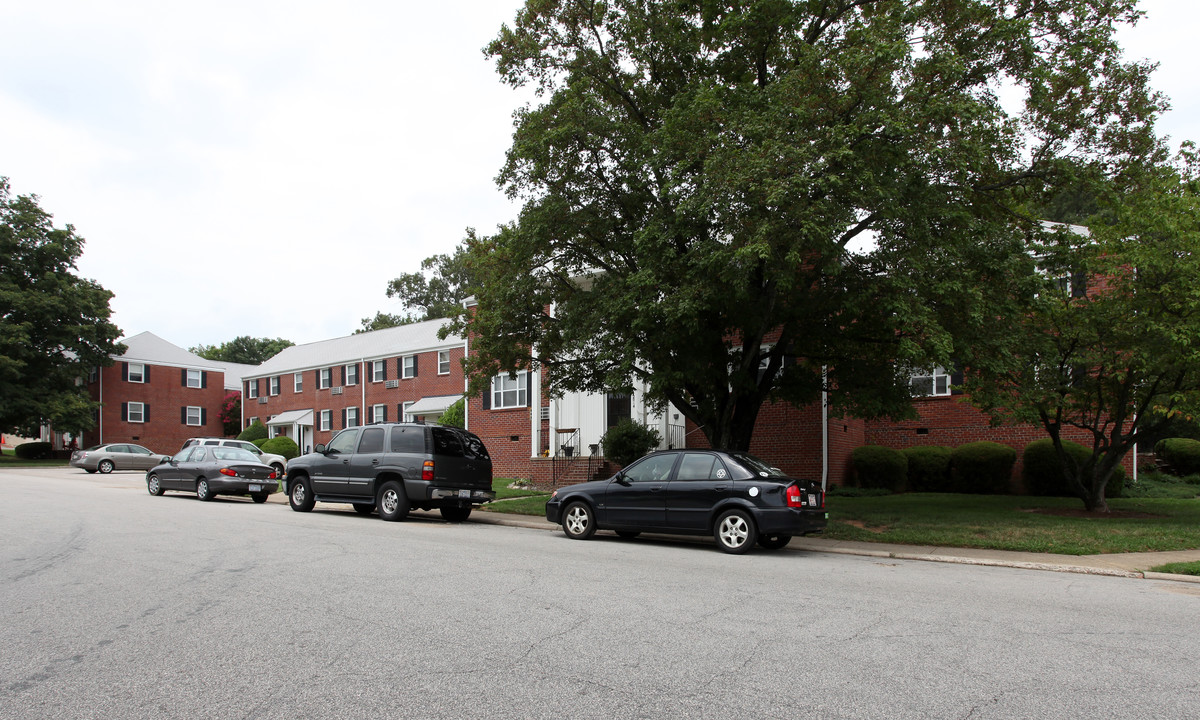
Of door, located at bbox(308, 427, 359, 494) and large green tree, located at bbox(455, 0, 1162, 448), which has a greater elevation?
large green tree, located at bbox(455, 0, 1162, 448)

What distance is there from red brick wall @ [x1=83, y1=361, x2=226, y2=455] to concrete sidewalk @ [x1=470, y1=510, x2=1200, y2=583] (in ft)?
168

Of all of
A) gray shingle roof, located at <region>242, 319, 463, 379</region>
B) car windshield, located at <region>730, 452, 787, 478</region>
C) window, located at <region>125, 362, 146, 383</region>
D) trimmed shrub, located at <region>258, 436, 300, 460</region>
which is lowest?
trimmed shrub, located at <region>258, 436, 300, 460</region>

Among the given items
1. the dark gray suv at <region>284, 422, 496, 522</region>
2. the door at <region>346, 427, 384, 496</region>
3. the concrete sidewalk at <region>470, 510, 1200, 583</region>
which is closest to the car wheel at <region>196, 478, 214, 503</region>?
the dark gray suv at <region>284, 422, 496, 522</region>

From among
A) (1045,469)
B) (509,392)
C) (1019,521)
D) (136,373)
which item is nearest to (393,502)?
(1019,521)

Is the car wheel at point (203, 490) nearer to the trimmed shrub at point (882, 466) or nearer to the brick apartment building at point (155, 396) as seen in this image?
the trimmed shrub at point (882, 466)

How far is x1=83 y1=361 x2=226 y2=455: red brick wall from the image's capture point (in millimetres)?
50969

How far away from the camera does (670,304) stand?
42.5 ft

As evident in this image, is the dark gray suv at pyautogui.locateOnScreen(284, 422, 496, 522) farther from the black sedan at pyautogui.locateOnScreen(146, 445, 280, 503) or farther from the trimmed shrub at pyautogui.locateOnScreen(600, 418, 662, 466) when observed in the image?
the trimmed shrub at pyautogui.locateOnScreen(600, 418, 662, 466)

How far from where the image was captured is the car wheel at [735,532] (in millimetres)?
11297

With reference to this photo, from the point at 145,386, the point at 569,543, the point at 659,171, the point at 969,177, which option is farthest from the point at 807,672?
the point at 145,386

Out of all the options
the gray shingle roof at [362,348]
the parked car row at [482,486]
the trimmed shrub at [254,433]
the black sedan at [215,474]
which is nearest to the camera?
the parked car row at [482,486]

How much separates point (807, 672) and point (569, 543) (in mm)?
7458

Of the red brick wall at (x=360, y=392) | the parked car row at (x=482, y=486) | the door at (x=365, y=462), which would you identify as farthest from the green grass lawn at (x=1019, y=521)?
the red brick wall at (x=360, y=392)

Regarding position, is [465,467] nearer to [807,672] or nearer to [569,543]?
[569,543]
